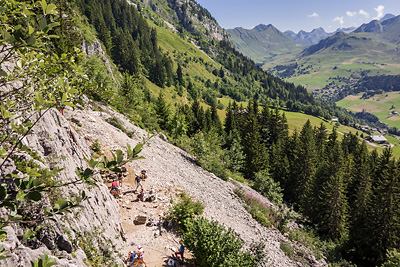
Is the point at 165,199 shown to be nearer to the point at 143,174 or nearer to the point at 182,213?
the point at 182,213

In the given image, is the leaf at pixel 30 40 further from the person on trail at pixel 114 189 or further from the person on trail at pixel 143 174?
the person on trail at pixel 143 174

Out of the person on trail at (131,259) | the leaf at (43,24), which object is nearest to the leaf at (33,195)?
the leaf at (43,24)

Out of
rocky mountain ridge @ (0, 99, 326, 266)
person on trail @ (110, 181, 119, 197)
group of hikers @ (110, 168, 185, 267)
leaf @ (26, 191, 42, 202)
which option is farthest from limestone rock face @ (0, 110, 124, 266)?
person on trail @ (110, 181, 119, 197)

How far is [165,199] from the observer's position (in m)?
15.4

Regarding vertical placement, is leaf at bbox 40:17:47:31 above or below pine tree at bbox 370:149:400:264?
above

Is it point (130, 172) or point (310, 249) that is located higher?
point (130, 172)

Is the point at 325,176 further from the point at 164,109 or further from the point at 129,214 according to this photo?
the point at 129,214

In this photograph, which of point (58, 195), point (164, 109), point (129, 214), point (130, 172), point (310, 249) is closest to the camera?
point (58, 195)

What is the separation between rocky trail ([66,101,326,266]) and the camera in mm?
12195

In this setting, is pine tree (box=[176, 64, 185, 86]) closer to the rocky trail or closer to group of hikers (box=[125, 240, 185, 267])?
the rocky trail

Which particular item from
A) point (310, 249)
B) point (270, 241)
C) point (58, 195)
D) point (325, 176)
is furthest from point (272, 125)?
point (58, 195)

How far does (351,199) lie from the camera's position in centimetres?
4338

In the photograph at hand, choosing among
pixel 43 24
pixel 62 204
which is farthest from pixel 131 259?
pixel 43 24

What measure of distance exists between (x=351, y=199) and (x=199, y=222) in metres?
45.0
